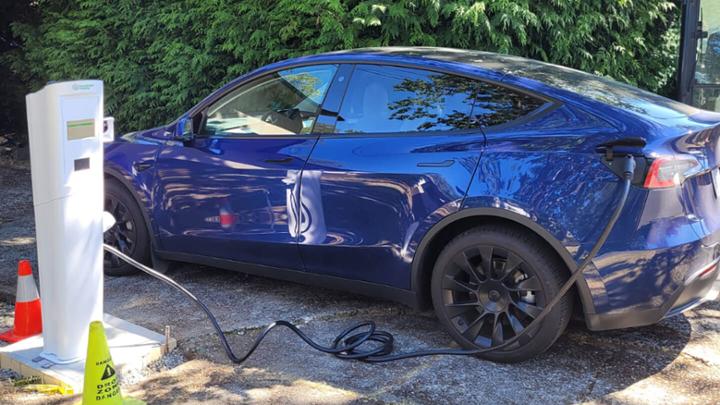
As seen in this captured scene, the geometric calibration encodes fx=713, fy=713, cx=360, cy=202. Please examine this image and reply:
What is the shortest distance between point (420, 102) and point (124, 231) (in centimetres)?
252

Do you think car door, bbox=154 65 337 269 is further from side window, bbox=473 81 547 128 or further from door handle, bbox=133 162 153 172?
side window, bbox=473 81 547 128

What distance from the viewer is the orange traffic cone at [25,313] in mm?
4164

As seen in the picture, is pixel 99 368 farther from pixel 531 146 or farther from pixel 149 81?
pixel 149 81

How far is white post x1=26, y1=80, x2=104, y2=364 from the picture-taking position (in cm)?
352

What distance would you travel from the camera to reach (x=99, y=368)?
10.4 ft

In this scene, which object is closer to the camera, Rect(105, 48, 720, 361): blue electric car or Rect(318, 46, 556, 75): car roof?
Rect(105, 48, 720, 361): blue electric car

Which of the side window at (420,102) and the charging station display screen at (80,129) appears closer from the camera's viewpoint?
the charging station display screen at (80,129)

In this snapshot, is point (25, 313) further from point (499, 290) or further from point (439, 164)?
point (499, 290)

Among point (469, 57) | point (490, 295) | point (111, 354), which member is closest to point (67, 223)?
point (111, 354)

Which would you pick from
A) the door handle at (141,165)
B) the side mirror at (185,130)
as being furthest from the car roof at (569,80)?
the door handle at (141,165)

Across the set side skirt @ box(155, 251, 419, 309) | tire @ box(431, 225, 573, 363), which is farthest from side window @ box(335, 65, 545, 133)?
side skirt @ box(155, 251, 419, 309)

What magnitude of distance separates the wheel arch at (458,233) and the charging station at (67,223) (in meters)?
1.54

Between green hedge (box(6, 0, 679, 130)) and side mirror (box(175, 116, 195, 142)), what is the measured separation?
6.63 feet

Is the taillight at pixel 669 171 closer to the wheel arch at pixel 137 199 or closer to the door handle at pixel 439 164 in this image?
the door handle at pixel 439 164
